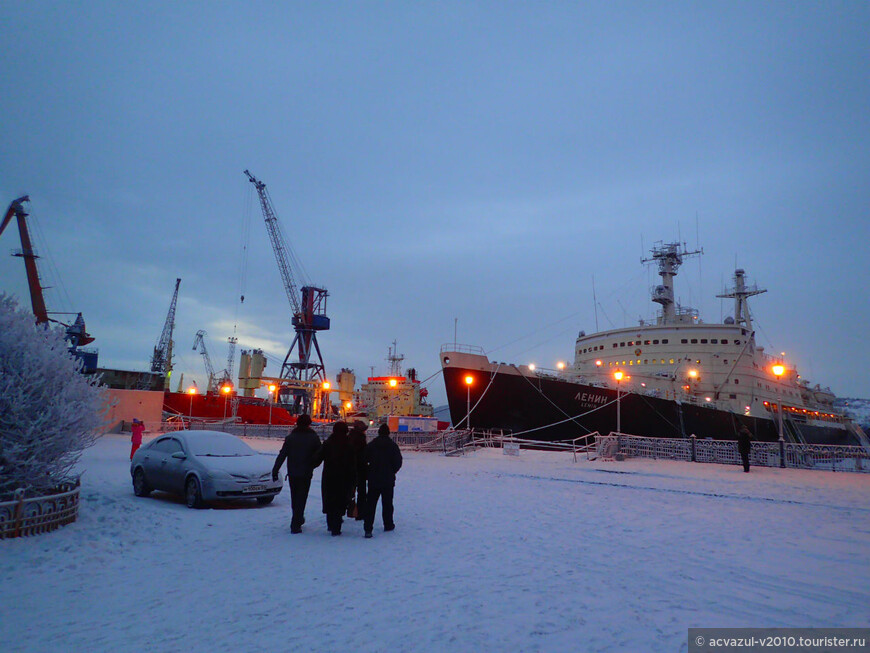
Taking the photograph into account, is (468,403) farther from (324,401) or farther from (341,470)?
(324,401)

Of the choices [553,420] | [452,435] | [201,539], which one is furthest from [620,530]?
[553,420]

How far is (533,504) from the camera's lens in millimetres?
10117

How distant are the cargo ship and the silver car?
17.3m

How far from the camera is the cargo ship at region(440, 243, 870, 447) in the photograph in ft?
92.9

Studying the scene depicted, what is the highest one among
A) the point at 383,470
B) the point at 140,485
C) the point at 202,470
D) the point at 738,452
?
the point at 383,470

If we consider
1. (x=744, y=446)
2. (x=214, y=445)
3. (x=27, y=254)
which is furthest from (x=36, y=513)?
(x=27, y=254)

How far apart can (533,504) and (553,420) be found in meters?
19.3

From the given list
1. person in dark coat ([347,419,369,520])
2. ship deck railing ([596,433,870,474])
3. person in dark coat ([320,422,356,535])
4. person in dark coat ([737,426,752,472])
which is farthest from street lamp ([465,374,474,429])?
person in dark coat ([320,422,356,535])

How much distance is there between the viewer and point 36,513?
254 inches

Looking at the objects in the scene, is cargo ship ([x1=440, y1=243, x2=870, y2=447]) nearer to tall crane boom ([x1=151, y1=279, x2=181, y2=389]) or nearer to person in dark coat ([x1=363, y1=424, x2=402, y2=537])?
person in dark coat ([x1=363, y1=424, x2=402, y2=537])

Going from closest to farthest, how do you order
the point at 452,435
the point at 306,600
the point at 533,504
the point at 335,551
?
the point at 306,600 → the point at 335,551 → the point at 533,504 → the point at 452,435

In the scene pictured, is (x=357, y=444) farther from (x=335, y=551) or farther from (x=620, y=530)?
(x=620, y=530)

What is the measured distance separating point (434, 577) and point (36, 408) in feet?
18.8

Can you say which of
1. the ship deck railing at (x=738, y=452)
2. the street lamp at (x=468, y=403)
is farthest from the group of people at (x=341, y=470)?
the street lamp at (x=468, y=403)
